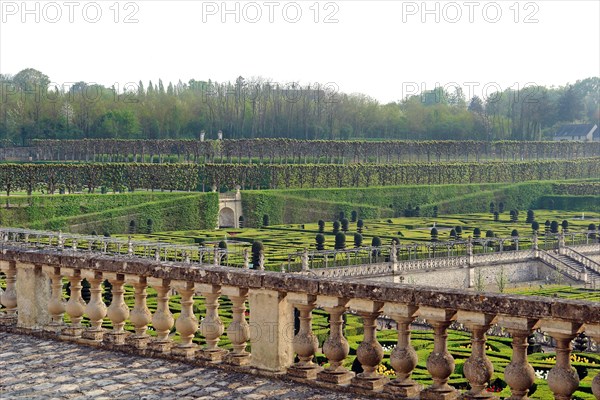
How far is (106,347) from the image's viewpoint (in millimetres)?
6957

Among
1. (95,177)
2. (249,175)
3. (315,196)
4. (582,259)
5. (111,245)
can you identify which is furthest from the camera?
(249,175)

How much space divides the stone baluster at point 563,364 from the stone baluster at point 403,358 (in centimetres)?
86

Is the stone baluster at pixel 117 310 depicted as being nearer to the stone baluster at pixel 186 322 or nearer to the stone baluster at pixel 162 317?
the stone baluster at pixel 162 317

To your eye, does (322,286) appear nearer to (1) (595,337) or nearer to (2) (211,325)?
(2) (211,325)

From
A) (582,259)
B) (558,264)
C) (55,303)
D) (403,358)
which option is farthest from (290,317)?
(582,259)

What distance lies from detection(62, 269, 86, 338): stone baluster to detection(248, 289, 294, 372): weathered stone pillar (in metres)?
1.71

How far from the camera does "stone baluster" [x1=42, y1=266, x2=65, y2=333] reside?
7.25 m

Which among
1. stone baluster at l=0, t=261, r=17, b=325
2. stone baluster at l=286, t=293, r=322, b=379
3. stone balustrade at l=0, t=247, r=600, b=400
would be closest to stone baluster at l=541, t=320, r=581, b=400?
stone balustrade at l=0, t=247, r=600, b=400

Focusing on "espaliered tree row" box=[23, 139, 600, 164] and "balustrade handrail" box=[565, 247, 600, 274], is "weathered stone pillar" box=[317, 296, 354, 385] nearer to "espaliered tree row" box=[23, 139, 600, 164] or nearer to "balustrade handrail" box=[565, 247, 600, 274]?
"balustrade handrail" box=[565, 247, 600, 274]

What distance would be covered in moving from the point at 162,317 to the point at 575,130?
10550 centimetres

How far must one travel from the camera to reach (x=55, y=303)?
24.2 ft

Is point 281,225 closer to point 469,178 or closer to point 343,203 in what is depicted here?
point 343,203

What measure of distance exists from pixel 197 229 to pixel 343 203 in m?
11.2

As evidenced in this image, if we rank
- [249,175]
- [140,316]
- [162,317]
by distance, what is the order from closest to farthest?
[162,317]
[140,316]
[249,175]
